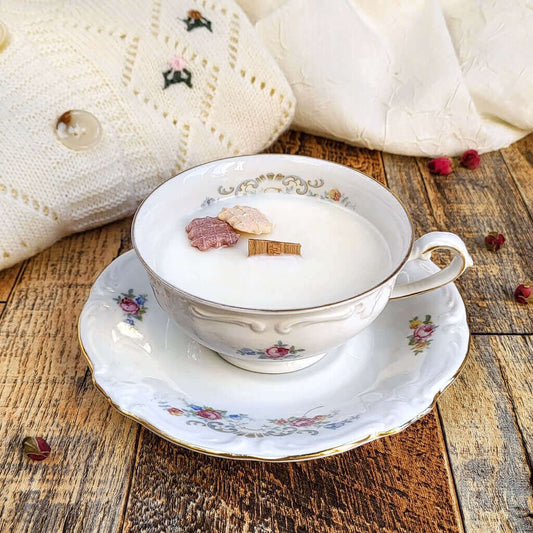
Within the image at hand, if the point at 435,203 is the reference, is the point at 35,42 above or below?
above

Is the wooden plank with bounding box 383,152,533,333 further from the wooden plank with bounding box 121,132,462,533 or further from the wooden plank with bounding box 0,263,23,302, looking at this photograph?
the wooden plank with bounding box 0,263,23,302

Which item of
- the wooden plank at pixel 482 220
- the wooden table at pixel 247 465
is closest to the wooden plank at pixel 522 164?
the wooden plank at pixel 482 220

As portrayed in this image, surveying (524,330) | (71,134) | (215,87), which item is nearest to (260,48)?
(215,87)

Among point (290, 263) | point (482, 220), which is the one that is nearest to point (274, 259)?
point (290, 263)

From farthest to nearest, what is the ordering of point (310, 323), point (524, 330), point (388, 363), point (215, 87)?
point (215, 87) < point (524, 330) < point (388, 363) < point (310, 323)

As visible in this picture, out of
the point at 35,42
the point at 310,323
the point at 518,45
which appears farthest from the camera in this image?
the point at 518,45

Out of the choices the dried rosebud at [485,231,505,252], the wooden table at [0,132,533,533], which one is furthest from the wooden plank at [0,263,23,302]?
the dried rosebud at [485,231,505,252]

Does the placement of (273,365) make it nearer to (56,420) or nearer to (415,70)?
(56,420)

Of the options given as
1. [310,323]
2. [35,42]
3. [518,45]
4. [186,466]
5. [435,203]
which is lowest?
[435,203]

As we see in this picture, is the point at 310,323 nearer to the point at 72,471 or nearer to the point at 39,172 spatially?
the point at 72,471
